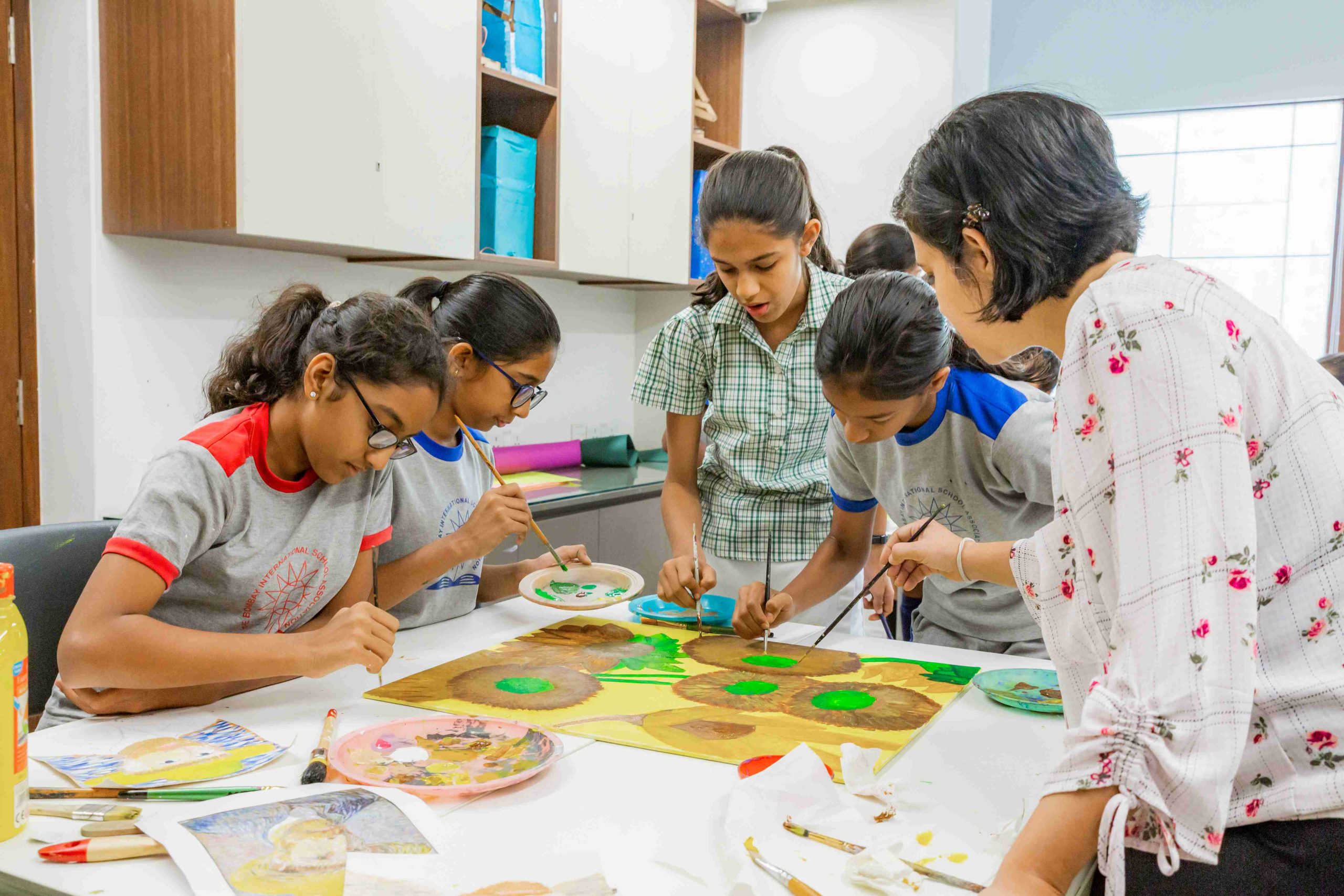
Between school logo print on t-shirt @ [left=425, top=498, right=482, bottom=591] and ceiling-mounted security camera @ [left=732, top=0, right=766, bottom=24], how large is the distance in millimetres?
2614

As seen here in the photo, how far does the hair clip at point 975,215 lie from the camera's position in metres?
0.93

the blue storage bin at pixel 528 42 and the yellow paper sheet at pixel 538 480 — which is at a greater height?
the blue storage bin at pixel 528 42

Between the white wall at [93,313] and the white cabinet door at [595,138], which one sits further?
the white cabinet door at [595,138]

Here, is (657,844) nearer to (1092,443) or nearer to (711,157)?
(1092,443)

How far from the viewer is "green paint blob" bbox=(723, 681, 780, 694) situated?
1.37 metres

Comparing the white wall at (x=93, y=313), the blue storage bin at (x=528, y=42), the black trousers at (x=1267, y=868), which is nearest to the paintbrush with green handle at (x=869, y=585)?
the black trousers at (x=1267, y=868)

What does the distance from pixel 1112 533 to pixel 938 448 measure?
0.91 m

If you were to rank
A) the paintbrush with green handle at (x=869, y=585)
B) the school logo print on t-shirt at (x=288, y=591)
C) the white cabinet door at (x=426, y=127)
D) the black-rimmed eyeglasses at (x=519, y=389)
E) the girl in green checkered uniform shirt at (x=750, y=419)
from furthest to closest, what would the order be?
1. the white cabinet door at (x=426, y=127)
2. the girl in green checkered uniform shirt at (x=750, y=419)
3. the black-rimmed eyeglasses at (x=519, y=389)
4. the paintbrush with green handle at (x=869, y=585)
5. the school logo print on t-shirt at (x=288, y=591)

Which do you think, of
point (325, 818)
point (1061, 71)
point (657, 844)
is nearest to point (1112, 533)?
point (657, 844)

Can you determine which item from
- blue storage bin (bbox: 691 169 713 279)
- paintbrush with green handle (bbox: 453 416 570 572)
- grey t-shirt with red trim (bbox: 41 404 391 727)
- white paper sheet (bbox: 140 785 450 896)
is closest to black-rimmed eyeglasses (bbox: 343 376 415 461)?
grey t-shirt with red trim (bbox: 41 404 391 727)

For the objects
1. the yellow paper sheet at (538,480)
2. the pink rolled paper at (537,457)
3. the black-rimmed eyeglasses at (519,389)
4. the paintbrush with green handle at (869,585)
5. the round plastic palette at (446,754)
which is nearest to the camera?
the round plastic palette at (446,754)

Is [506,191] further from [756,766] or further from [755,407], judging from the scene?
[756,766]

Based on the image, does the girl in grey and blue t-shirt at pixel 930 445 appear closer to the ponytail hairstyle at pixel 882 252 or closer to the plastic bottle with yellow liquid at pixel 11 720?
the ponytail hairstyle at pixel 882 252

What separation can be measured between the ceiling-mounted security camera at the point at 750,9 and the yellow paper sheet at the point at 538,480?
6.06 feet
